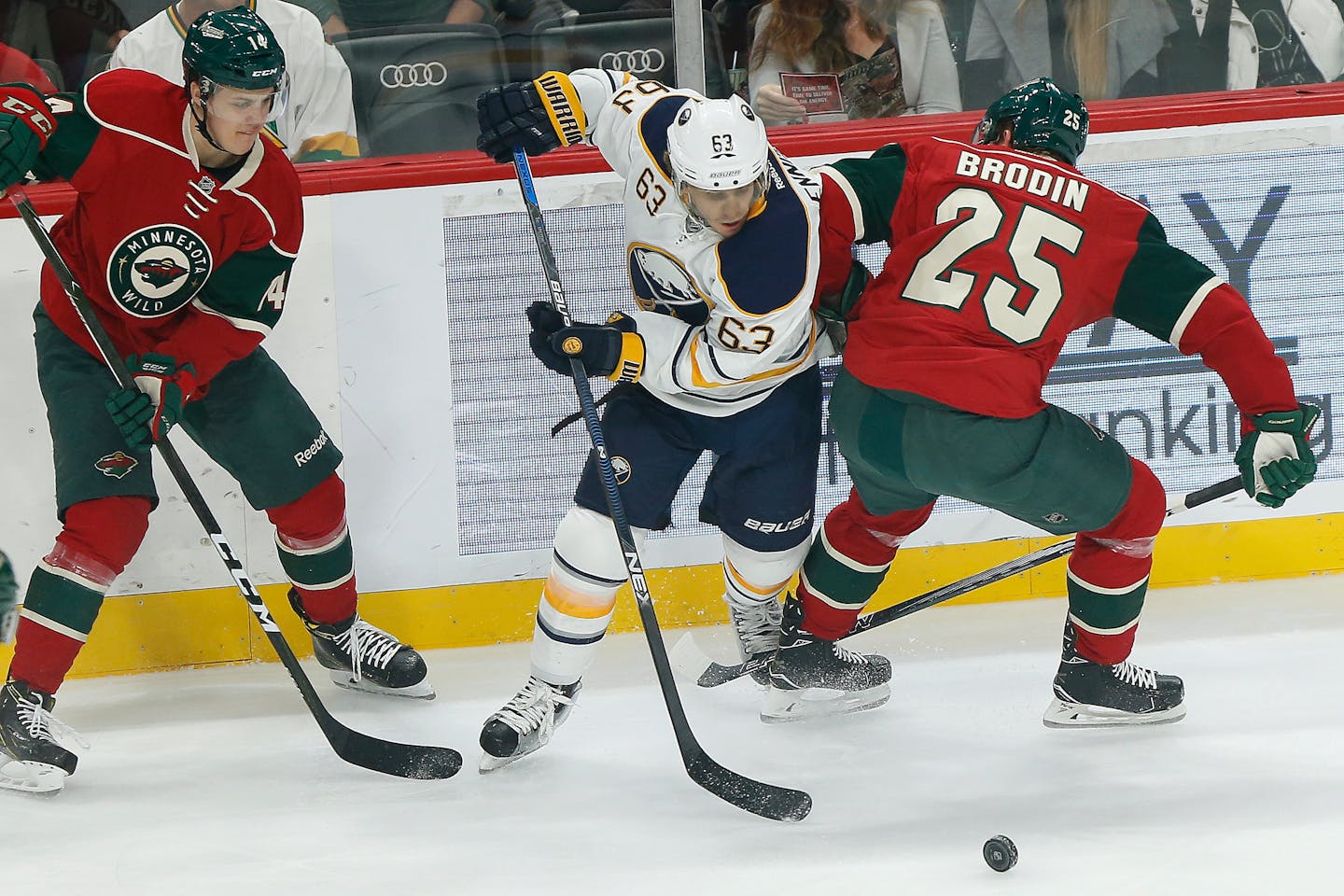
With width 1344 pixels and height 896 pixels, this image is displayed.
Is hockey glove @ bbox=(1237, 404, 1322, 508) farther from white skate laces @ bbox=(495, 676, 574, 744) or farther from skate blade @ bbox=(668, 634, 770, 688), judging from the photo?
white skate laces @ bbox=(495, 676, 574, 744)

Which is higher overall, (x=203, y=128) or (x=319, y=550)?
(x=203, y=128)

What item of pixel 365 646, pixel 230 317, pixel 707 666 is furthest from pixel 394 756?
pixel 230 317

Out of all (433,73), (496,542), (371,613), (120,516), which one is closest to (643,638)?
(496,542)

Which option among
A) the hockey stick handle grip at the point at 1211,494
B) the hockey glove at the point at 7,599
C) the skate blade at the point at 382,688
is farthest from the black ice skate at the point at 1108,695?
the hockey glove at the point at 7,599

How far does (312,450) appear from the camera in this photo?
261cm

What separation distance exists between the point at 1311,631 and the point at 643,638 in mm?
1425

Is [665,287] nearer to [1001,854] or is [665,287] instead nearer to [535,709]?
[535,709]

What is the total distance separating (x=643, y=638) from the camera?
302 centimetres

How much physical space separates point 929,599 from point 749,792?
0.57 meters

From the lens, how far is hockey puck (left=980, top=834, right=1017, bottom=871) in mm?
1920

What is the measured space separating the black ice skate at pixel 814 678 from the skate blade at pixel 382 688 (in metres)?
0.70

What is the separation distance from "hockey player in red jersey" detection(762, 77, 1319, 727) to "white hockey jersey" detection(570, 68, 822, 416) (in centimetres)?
13

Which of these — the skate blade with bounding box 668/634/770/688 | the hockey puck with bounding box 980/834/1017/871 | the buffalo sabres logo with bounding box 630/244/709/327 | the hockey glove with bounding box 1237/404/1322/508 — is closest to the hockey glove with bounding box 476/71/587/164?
the buffalo sabres logo with bounding box 630/244/709/327

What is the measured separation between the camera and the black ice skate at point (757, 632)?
8.63 ft
